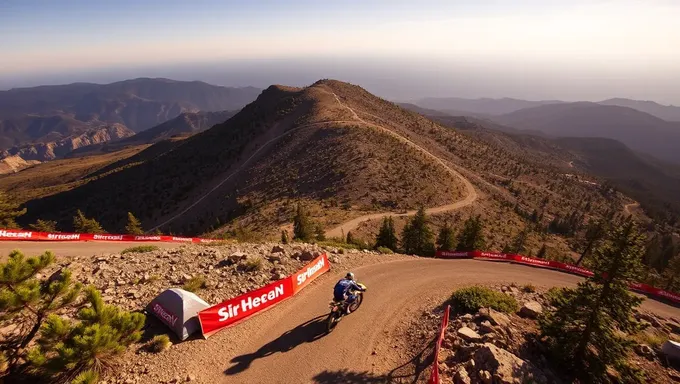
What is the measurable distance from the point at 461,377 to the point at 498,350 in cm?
196

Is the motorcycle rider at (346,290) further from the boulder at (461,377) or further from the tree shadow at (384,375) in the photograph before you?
the boulder at (461,377)

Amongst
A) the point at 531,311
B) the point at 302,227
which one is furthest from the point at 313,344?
the point at 302,227

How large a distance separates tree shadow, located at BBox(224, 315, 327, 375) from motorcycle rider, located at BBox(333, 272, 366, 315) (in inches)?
62.4

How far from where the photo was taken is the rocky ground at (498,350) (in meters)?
11.6

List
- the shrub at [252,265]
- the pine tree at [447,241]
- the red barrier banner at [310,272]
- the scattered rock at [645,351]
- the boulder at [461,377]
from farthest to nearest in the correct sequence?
the pine tree at [447,241], the shrub at [252,265], the red barrier banner at [310,272], the scattered rock at [645,351], the boulder at [461,377]

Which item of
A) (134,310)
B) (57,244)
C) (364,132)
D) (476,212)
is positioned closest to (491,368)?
(134,310)

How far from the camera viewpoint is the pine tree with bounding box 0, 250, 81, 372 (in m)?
10.1

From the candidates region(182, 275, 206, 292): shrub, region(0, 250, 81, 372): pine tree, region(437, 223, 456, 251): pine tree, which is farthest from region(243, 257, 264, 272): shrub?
region(437, 223, 456, 251): pine tree

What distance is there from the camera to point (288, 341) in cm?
1441

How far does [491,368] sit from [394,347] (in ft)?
13.6

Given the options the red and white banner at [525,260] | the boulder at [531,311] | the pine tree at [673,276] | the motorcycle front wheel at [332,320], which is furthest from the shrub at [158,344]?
the pine tree at [673,276]

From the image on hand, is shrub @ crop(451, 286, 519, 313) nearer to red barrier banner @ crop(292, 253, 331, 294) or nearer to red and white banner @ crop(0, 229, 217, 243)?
red barrier banner @ crop(292, 253, 331, 294)

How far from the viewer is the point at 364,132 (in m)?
78.8

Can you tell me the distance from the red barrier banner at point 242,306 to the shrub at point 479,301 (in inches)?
360
